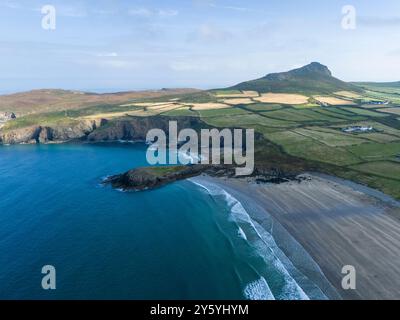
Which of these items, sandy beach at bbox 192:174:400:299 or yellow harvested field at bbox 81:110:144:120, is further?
yellow harvested field at bbox 81:110:144:120

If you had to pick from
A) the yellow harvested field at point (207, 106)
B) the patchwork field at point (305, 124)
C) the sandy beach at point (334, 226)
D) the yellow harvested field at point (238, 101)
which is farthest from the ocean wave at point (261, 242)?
the yellow harvested field at point (238, 101)

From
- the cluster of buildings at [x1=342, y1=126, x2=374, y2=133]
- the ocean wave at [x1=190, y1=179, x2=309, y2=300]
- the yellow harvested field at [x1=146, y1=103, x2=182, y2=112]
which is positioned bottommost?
the ocean wave at [x1=190, y1=179, x2=309, y2=300]

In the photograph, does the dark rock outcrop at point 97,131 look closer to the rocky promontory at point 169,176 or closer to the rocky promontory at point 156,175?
the rocky promontory at point 156,175

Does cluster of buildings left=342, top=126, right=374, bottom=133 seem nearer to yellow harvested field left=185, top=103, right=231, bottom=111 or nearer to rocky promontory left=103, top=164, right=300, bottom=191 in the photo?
rocky promontory left=103, top=164, right=300, bottom=191

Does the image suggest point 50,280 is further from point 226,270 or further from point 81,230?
point 226,270

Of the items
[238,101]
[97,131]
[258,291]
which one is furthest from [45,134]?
[258,291]

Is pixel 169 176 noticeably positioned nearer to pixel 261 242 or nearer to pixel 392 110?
pixel 261 242

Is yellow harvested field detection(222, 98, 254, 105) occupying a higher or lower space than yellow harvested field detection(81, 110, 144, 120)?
higher

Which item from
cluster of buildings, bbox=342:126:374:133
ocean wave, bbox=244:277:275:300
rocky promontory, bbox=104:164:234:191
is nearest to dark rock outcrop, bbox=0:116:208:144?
rocky promontory, bbox=104:164:234:191
